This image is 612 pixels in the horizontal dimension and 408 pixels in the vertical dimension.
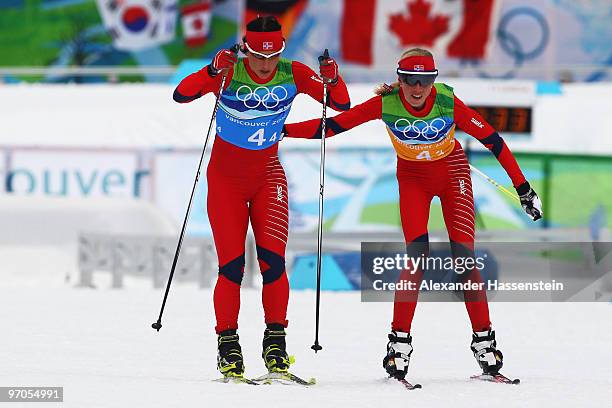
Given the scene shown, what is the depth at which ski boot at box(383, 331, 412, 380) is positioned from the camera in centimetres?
792

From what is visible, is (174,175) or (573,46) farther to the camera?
(573,46)

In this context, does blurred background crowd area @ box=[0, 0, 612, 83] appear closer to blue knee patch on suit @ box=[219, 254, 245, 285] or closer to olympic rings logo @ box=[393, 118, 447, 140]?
olympic rings logo @ box=[393, 118, 447, 140]

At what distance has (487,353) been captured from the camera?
8117 millimetres

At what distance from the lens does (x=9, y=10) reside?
4288 cm

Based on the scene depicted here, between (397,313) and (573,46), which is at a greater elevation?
(573,46)

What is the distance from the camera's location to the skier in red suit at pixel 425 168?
8000 millimetres

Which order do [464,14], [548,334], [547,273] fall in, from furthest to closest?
1. [464,14]
2. [547,273]
3. [548,334]

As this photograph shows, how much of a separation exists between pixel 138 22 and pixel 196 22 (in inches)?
69.5

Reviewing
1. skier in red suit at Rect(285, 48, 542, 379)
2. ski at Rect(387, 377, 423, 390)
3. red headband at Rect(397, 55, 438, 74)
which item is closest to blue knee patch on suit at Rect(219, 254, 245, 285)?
skier in red suit at Rect(285, 48, 542, 379)

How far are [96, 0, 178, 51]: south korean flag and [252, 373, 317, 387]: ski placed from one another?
110 ft

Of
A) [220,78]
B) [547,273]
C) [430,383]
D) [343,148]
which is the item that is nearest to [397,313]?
[430,383]

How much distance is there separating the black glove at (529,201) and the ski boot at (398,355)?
109cm

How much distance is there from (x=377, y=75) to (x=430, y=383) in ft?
93.6

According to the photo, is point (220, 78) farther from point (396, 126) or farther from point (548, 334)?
point (548, 334)
